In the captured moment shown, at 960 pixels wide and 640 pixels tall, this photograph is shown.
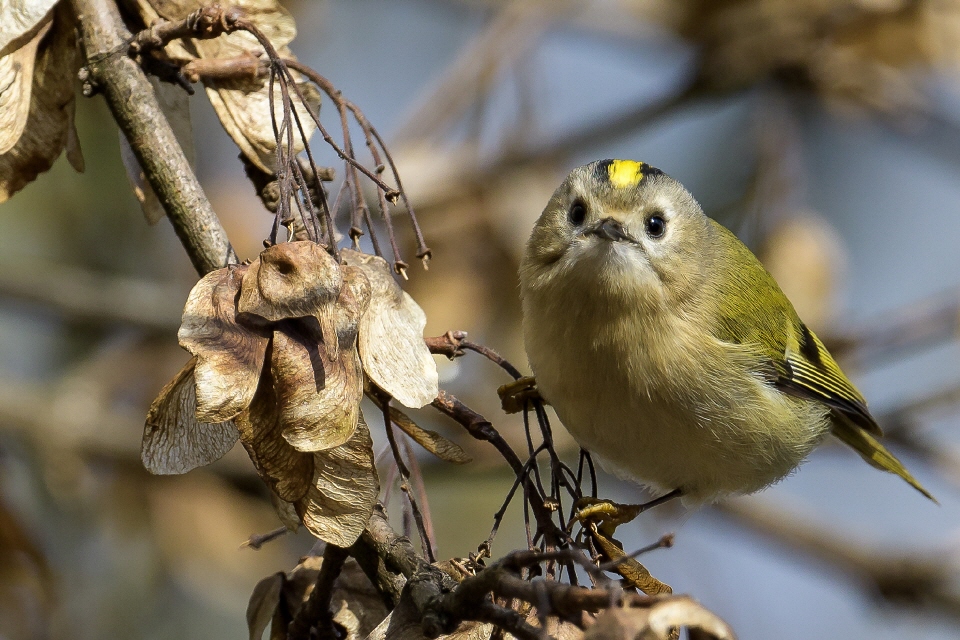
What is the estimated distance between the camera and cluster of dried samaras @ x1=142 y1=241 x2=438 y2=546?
5.22 ft

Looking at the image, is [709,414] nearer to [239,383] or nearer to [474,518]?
[239,383]

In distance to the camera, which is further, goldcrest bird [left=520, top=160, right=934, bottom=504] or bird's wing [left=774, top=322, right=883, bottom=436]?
bird's wing [left=774, top=322, right=883, bottom=436]

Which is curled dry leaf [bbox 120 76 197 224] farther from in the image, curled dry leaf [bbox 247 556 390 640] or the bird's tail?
the bird's tail

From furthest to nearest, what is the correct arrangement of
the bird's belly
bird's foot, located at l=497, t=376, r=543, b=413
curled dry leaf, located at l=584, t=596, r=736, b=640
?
bird's foot, located at l=497, t=376, r=543, b=413, the bird's belly, curled dry leaf, located at l=584, t=596, r=736, b=640

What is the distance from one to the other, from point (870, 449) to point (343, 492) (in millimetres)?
2975

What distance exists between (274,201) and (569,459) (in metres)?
2.58

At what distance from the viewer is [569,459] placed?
444 centimetres

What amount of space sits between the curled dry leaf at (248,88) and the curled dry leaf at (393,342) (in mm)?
389

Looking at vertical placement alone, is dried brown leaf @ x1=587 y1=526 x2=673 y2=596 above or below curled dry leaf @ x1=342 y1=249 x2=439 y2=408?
below

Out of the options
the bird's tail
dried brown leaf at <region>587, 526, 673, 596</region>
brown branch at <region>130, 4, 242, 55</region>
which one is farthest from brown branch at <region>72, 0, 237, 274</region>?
the bird's tail

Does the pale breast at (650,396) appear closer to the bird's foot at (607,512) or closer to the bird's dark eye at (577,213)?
the bird's foot at (607,512)

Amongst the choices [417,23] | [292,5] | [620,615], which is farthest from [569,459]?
[417,23]

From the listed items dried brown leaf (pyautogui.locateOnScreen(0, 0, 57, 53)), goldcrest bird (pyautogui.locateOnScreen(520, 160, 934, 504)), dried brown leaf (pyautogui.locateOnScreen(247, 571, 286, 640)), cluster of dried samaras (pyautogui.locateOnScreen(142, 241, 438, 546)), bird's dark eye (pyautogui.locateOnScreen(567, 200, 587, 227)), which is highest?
bird's dark eye (pyautogui.locateOnScreen(567, 200, 587, 227))

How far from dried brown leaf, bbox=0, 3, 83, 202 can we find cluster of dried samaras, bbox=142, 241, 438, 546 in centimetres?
70
